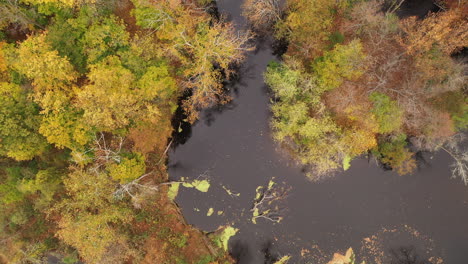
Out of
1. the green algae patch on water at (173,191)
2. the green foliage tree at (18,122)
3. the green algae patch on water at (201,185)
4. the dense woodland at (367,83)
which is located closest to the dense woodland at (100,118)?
the green foliage tree at (18,122)

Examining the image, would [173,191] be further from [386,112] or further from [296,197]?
[386,112]

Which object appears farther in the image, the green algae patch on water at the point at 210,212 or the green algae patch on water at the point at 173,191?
the green algae patch on water at the point at 173,191

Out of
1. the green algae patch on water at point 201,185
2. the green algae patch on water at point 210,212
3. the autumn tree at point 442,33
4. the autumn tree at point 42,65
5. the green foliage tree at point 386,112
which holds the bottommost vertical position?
the green algae patch on water at point 210,212

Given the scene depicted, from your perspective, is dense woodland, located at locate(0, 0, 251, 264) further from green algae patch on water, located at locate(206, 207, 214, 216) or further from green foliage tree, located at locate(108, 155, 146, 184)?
green algae patch on water, located at locate(206, 207, 214, 216)

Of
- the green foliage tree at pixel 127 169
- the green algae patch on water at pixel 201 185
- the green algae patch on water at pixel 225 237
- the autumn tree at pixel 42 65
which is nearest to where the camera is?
the autumn tree at pixel 42 65

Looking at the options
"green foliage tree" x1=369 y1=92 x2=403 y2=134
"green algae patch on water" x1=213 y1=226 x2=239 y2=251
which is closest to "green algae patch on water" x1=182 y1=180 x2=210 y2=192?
"green algae patch on water" x1=213 y1=226 x2=239 y2=251

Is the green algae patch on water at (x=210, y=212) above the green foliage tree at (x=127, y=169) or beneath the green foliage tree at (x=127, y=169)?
beneath

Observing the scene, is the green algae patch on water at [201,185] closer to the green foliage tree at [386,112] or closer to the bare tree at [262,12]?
the bare tree at [262,12]
